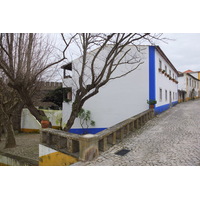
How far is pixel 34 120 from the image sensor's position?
14.4 m

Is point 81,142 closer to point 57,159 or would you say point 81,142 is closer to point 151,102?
point 57,159

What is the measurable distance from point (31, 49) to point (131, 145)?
549 cm

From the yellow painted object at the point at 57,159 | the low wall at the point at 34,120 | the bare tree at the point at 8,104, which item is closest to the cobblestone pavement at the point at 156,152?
the yellow painted object at the point at 57,159

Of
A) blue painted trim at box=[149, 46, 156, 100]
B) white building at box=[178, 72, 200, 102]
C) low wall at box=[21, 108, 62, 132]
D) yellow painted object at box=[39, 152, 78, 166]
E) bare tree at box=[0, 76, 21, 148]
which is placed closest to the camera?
yellow painted object at box=[39, 152, 78, 166]

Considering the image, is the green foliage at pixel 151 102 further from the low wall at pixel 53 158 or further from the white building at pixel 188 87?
the white building at pixel 188 87

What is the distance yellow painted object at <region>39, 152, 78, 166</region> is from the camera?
428 centimetres

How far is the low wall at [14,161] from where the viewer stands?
681 cm

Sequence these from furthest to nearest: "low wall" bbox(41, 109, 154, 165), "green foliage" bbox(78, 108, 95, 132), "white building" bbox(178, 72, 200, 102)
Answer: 1. "white building" bbox(178, 72, 200, 102)
2. "green foliage" bbox(78, 108, 95, 132)
3. "low wall" bbox(41, 109, 154, 165)

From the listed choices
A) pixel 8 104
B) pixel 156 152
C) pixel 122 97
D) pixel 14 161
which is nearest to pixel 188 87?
pixel 122 97

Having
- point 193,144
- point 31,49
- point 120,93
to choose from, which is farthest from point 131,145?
point 120,93

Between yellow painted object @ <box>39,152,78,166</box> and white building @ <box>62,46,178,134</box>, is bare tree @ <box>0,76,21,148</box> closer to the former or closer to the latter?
white building @ <box>62,46,178,134</box>

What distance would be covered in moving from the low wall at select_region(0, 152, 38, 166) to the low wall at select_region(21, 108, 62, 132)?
626 centimetres

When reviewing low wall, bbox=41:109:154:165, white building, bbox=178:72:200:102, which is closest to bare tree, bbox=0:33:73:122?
low wall, bbox=41:109:154:165

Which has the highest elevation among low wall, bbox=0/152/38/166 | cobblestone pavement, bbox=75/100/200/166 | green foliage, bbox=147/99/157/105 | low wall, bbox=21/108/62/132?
green foliage, bbox=147/99/157/105
